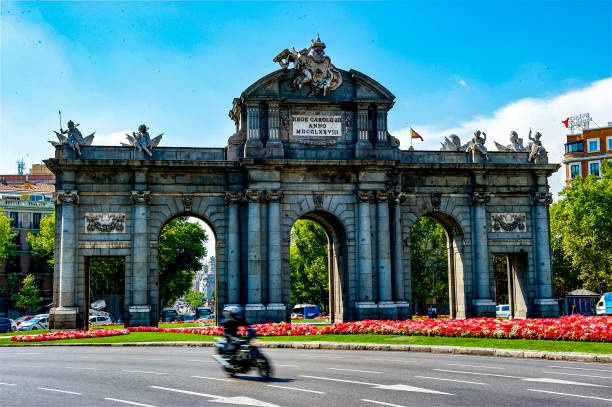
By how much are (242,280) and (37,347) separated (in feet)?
41.1

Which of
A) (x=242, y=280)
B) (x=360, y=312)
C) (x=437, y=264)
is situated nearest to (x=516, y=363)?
(x=360, y=312)

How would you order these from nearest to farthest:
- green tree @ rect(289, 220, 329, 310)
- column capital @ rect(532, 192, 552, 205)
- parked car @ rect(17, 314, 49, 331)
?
column capital @ rect(532, 192, 552, 205), parked car @ rect(17, 314, 49, 331), green tree @ rect(289, 220, 329, 310)

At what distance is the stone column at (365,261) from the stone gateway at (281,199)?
0.07 meters

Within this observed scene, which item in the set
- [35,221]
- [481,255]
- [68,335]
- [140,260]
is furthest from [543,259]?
[35,221]

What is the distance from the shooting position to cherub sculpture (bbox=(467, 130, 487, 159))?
145ft

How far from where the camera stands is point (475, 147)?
44.3 m

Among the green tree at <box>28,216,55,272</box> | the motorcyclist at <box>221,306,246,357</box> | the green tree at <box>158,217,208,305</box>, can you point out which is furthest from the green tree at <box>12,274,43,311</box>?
the motorcyclist at <box>221,306,246,357</box>

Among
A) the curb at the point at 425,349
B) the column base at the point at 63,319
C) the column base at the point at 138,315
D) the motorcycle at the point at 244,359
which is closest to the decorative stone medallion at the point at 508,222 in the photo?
the curb at the point at 425,349

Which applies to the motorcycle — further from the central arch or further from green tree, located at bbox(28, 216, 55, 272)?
green tree, located at bbox(28, 216, 55, 272)

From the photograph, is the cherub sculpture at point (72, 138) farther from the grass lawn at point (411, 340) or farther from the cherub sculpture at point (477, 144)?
the cherub sculpture at point (477, 144)

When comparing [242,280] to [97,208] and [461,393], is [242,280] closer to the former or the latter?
[97,208]

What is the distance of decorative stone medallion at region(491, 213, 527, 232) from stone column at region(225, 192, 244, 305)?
16.7 metres

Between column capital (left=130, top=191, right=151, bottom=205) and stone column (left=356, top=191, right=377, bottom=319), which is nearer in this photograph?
column capital (left=130, top=191, right=151, bottom=205)

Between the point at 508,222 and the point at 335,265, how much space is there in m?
11.6
